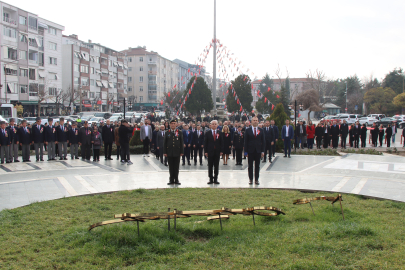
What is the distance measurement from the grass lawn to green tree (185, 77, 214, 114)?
1932 inches

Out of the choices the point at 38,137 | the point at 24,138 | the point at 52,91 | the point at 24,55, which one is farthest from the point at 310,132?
the point at 52,91

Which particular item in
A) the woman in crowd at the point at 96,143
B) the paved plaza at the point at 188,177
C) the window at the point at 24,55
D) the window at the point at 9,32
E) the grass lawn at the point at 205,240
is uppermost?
the window at the point at 9,32

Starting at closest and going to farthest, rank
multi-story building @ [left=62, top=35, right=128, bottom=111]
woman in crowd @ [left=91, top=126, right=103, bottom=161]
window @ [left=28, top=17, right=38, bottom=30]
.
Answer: woman in crowd @ [left=91, top=126, right=103, bottom=161], window @ [left=28, top=17, right=38, bottom=30], multi-story building @ [left=62, top=35, right=128, bottom=111]

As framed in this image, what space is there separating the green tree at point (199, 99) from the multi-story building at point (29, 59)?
2144cm

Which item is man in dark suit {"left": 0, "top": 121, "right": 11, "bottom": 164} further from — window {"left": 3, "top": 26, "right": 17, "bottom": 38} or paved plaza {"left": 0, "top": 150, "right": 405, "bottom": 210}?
→ window {"left": 3, "top": 26, "right": 17, "bottom": 38}

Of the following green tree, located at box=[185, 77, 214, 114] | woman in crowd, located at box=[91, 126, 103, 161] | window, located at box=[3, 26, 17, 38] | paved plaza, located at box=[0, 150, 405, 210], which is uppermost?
window, located at box=[3, 26, 17, 38]

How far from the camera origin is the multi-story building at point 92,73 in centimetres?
6794

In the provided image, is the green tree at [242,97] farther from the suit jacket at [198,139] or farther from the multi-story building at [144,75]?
the multi-story building at [144,75]

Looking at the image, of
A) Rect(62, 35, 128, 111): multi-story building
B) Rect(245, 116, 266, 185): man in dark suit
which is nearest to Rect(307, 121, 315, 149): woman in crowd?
Rect(245, 116, 266, 185): man in dark suit

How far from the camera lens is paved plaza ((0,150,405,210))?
9.15 metres

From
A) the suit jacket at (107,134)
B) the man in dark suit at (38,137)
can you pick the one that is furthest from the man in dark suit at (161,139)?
the man in dark suit at (38,137)

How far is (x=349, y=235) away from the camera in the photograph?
5.07 meters

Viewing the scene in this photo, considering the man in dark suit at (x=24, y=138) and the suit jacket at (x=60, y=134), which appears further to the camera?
the suit jacket at (x=60, y=134)

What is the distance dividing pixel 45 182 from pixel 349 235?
877 centimetres
